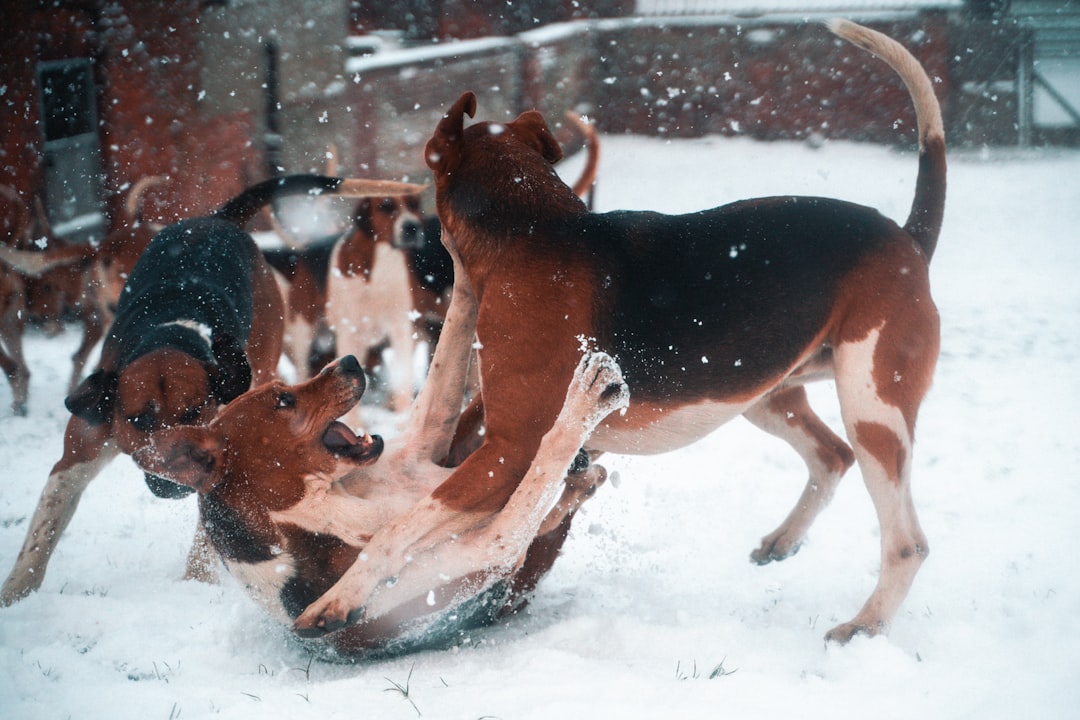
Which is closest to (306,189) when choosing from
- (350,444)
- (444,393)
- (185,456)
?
(444,393)

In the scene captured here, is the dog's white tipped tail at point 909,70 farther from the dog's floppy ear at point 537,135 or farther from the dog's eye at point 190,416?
the dog's eye at point 190,416

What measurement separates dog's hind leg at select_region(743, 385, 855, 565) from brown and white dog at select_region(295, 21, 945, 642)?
64 cm

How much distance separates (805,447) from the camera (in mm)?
3998

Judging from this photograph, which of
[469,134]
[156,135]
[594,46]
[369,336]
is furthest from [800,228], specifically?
[594,46]

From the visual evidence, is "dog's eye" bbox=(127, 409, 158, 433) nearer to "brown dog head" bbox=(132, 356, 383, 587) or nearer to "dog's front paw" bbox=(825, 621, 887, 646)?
"brown dog head" bbox=(132, 356, 383, 587)

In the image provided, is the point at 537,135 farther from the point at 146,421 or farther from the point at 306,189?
the point at 306,189

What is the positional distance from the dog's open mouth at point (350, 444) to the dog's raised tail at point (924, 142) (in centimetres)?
200

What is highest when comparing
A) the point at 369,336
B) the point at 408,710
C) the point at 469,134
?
the point at 469,134

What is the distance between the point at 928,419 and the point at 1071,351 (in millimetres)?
1744

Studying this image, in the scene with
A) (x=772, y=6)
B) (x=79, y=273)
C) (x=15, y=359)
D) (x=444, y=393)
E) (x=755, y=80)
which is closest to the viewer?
(x=444, y=393)

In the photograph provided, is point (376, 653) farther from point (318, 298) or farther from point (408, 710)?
point (318, 298)

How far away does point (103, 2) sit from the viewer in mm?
9180

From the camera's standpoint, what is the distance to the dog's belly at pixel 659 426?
315cm

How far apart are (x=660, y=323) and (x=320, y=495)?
3.96ft
